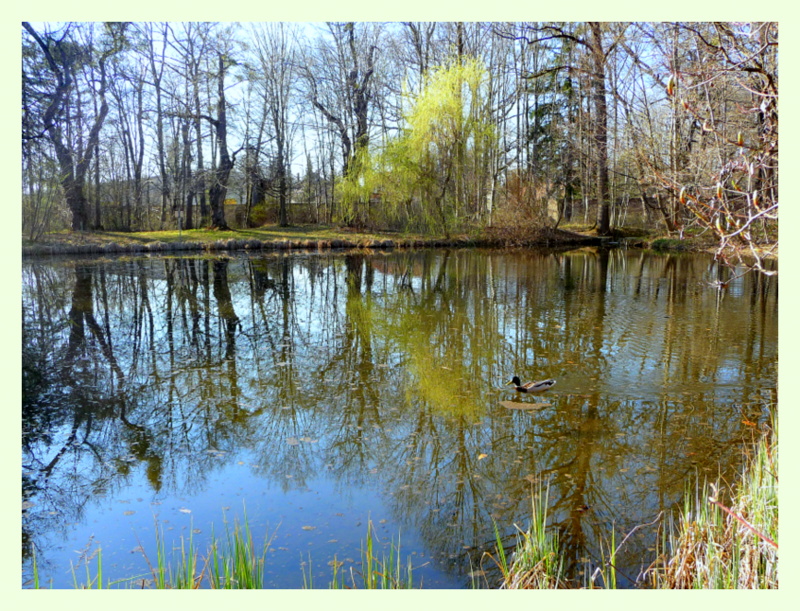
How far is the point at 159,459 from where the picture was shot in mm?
4758

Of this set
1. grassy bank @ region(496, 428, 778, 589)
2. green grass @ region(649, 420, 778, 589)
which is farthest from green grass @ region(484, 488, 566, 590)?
green grass @ region(649, 420, 778, 589)

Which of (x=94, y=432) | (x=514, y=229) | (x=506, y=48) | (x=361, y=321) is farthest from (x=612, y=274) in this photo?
(x=506, y=48)

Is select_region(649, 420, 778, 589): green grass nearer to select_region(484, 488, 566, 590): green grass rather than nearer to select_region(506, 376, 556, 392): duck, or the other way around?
select_region(484, 488, 566, 590): green grass

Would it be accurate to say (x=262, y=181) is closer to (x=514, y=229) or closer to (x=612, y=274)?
(x=514, y=229)

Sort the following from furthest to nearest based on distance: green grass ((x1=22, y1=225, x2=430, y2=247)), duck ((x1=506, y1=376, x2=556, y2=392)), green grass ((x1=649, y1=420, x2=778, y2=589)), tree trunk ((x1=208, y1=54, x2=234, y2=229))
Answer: tree trunk ((x1=208, y1=54, x2=234, y2=229)) → green grass ((x1=22, y1=225, x2=430, y2=247)) → duck ((x1=506, y1=376, x2=556, y2=392)) → green grass ((x1=649, y1=420, x2=778, y2=589))

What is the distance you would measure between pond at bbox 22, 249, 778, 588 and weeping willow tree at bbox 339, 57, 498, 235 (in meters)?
15.2

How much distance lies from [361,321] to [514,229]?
59.1 feet

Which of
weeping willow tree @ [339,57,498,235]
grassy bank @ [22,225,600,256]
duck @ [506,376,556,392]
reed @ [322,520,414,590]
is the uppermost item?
weeping willow tree @ [339,57,498,235]

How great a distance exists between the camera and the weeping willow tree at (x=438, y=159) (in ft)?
81.0

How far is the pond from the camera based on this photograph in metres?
3.69

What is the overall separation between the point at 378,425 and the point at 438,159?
70.7ft

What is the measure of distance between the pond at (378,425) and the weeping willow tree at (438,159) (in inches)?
597

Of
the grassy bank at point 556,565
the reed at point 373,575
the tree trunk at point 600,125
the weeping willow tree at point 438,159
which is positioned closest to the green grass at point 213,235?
the weeping willow tree at point 438,159

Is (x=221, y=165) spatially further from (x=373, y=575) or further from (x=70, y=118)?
(x=373, y=575)
